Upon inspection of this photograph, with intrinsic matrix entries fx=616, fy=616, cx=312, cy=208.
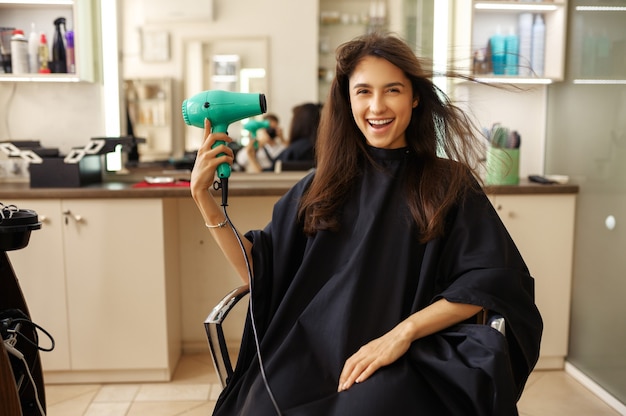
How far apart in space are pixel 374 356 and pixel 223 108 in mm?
663

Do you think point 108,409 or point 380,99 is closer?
point 380,99

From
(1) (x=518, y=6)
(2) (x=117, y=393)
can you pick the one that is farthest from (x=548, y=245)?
(2) (x=117, y=393)

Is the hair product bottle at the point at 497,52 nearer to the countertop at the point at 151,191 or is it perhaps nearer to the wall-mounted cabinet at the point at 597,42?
the wall-mounted cabinet at the point at 597,42

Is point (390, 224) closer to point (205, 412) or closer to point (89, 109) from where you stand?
point (205, 412)

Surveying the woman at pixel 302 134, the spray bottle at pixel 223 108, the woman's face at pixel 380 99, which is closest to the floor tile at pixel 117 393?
the woman at pixel 302 134

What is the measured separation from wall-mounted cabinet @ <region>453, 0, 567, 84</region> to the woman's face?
144 cm

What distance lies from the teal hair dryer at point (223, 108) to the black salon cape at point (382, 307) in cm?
25

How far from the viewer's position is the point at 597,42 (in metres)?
2.46

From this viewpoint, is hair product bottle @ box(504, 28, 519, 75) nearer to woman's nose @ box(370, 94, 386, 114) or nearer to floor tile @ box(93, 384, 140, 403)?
woman's nose @ box(370, 94, 386, 114)

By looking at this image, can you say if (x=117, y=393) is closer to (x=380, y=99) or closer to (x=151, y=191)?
(x=151, y=191)

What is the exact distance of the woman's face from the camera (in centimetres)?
141

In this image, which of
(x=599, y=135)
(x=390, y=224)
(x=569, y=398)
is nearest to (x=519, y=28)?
(x=599, y=135)

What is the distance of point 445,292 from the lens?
1.36 meters

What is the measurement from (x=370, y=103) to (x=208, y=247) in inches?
68.1
